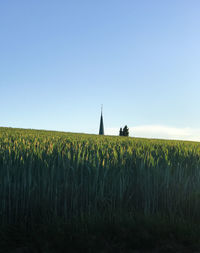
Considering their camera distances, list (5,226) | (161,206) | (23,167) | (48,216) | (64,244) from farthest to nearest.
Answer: (161,206), (23,167), (48,216), (5,226), (64,244)

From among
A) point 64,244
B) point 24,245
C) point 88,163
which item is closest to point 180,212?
point 88,163

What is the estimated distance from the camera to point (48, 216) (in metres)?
3.13

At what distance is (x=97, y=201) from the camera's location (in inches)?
130

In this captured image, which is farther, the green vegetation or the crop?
the crop

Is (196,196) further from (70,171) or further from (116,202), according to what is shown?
(70,171)

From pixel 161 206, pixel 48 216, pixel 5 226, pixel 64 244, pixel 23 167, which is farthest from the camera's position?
pixel 161 206

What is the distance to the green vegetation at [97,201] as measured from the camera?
2.62 metres

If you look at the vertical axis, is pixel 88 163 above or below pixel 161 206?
above

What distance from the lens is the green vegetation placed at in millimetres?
2625

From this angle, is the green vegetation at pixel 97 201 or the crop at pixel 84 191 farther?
the crop at pixel 84 191

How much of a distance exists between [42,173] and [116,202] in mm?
1107

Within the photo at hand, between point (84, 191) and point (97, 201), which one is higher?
point (84, 191)

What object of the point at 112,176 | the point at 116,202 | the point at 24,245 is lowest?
the point at 24,245

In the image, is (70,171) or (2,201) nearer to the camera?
(2,201)
